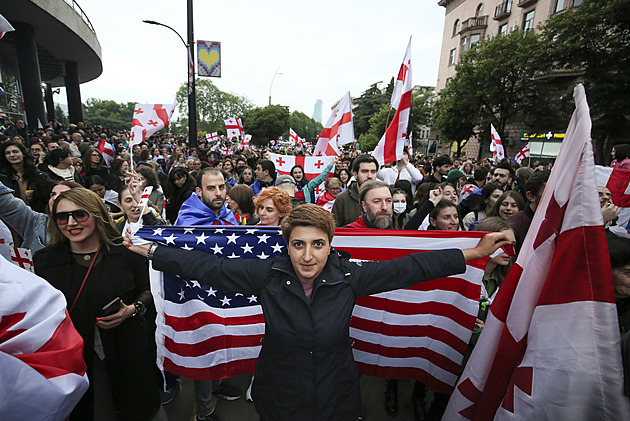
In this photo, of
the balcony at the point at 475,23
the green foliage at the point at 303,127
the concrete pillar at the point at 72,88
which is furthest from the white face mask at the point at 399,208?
the green foliage at the point at 303,127

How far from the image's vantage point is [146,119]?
714 cm

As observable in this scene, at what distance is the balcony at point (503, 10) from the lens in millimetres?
33531

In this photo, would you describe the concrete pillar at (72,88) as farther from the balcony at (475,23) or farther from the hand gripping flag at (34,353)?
the balcony at (475,23)

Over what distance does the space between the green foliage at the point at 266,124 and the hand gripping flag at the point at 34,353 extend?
53.0 m

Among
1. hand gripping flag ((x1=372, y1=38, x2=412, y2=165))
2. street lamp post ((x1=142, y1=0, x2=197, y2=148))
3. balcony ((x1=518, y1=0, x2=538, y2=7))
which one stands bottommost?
hand gripping flag ((x1=372, y1=38, x2=412, y2=165))

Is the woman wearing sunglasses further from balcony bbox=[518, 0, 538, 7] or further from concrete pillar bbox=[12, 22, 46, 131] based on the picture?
balcony bbox=[518, 0, 538, 7]

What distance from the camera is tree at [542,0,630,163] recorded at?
62.0 feet

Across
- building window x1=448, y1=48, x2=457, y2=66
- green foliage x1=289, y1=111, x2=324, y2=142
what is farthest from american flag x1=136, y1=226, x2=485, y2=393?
green foliage x1=289, y1=111, x2=324, y2=142

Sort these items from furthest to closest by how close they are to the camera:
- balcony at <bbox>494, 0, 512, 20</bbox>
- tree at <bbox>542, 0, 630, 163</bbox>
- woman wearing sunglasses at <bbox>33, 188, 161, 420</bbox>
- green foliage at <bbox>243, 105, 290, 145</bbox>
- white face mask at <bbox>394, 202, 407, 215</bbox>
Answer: green foliage at <bbox>243, 105, 290, 145</bbox> < balcony at <bbox>494, 0, 512, 20</bbox> < tree at <bbox>542, 0, 630, 163</bbox> < white face mask at <bbox>394, 202, 407, 215</bbox> < woman wearing sunglasses at <bbox>33, 188, 161, 420</bbox>

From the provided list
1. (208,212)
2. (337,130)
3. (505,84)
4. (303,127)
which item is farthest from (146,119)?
(303,127)

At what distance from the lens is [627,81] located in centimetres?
1891

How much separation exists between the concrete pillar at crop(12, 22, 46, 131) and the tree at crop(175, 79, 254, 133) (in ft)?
122

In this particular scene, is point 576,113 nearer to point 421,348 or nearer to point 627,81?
point 421,348

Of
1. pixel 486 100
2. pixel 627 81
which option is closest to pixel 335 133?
pixel 627 81
